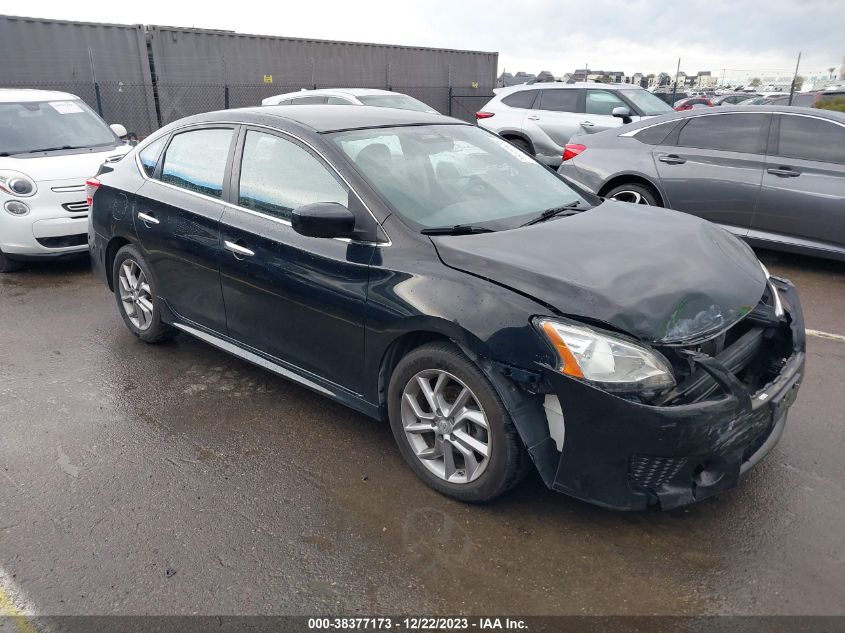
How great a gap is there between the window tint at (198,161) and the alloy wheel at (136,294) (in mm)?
755

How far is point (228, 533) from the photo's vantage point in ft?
9.76

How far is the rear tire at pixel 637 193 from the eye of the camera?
7121 mm

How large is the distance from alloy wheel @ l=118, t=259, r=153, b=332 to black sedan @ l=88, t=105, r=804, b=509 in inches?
15.4

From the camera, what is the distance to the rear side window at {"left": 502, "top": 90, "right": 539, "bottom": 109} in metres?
12.2

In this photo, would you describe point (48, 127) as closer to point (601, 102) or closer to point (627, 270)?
point (627, 270)

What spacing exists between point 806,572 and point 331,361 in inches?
88.8

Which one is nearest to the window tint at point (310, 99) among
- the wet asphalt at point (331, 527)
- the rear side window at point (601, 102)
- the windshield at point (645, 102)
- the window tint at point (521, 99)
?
the window tint at point (521, 99)

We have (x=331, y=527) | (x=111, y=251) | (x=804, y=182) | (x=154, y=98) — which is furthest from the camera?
(x=154, y=98)

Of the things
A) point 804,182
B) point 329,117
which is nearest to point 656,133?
point 804,182

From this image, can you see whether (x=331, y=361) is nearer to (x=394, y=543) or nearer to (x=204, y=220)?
(x=394, y=543)

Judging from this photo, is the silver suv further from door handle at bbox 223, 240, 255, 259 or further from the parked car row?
door handle at bbox 223, 240, 255, 259

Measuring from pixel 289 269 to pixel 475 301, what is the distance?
3.77 feet

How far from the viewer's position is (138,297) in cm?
490

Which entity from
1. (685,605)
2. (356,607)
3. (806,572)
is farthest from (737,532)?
(356,607)
